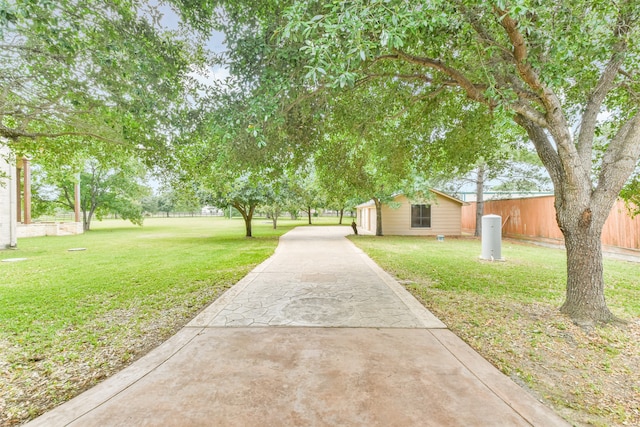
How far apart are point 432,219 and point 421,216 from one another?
682mm

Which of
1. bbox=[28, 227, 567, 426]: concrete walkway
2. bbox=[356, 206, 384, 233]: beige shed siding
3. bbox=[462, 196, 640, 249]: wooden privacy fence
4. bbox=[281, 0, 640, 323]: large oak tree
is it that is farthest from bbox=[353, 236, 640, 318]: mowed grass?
bbox=[356, 206, 384, 233]: beige shed siding

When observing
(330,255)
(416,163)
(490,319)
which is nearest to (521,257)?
(416,163)

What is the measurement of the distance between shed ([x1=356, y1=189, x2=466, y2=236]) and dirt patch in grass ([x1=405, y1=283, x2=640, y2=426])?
1372cm

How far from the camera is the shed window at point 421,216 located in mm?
18281

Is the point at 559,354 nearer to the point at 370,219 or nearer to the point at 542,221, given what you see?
the point at 542,221

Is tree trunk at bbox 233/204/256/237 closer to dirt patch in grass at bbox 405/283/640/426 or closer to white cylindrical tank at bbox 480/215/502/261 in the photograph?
white cylindrical tank at bbox 480/215/502/261

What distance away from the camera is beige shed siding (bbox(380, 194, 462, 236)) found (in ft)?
58.9

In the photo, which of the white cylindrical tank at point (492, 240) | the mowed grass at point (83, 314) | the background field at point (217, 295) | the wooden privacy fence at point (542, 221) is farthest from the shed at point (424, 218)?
the mowed grass at point (83, 314)

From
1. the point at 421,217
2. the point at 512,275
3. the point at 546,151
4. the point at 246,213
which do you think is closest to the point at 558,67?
the point at 546,151

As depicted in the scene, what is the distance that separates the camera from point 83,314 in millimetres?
4395

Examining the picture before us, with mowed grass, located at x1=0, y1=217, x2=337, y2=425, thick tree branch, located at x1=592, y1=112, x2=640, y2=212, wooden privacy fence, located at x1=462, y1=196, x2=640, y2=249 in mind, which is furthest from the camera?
wooden privacy fence, located at x1=462, y1=196, x2=640, y2=249

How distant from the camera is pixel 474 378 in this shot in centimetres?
261

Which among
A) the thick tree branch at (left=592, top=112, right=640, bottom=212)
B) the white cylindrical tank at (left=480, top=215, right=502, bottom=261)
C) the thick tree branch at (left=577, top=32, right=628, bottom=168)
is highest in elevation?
the thick tree branch at (left=577, top=32, right=628, bottom=168)

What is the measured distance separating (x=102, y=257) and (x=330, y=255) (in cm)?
774
